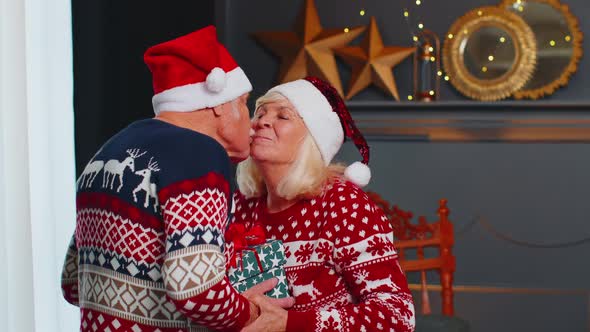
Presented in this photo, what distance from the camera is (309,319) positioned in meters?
1.69

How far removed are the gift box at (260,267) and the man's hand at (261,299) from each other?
0.01m

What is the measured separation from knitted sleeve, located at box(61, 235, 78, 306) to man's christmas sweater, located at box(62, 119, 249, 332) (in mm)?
203

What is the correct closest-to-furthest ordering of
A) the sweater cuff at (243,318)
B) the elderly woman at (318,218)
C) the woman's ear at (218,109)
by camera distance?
1. the sweater cuff at (243,318)
2. the woman's ear at (218,109)
3. the elderly woman at (318,218)

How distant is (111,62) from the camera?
3.45m

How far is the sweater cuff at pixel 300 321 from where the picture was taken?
5.47ft

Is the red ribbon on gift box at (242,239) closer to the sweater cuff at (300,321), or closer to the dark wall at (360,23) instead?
the sweater cuff at (300,321)

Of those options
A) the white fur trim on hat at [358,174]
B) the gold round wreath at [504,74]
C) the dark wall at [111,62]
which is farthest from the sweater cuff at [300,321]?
the gold round wreath at [504,74]

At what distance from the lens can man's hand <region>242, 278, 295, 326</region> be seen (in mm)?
1588

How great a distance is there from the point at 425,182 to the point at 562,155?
772mm

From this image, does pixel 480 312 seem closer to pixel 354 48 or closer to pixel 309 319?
pixel 354 48

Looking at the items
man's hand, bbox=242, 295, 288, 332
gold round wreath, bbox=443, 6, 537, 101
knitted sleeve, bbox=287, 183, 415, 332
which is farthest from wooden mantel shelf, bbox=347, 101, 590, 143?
man's hand, bbox=242, 295, 288, 332

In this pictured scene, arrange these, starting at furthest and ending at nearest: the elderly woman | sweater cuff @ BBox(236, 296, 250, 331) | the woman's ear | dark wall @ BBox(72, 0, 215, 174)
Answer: dark wall @ BBox(72, 0, 215, 174), the elderly woman, the woman's ear, sweater cuff @ BBox(236, 296, 250, 331)

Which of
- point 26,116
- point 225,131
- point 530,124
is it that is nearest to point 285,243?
point 225,131

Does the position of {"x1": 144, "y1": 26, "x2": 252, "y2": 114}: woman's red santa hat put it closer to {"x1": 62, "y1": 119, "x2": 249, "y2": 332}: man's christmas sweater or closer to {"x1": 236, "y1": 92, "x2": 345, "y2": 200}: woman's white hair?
{"x1": 62, "y1": 119, "x2": 249, "y2": 332}: man's christmas sweater
